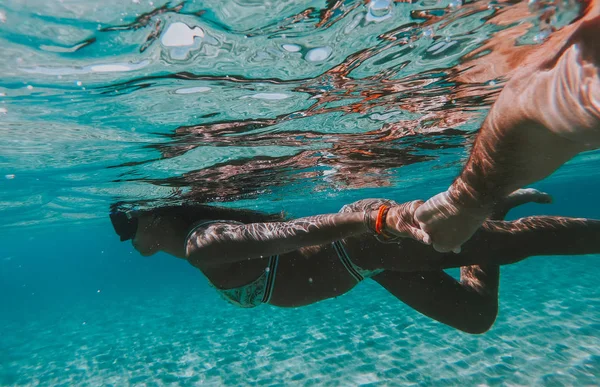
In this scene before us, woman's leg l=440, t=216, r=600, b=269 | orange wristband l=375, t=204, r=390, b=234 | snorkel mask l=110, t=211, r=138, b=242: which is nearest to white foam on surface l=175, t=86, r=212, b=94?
snorkel mask l=110, t=211, r=138, b=242

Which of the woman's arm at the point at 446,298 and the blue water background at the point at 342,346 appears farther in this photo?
the blue water background at the point at 342,346

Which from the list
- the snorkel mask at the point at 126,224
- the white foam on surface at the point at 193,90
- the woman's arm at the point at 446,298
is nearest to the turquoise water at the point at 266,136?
the white foam on surface at the point at 193,90

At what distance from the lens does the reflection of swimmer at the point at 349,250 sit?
3450mm

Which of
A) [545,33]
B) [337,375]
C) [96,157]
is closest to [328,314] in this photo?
[337,375]

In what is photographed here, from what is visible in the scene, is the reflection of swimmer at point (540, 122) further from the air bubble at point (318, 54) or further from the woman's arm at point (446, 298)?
Result: the air bubble at point (318, 54)

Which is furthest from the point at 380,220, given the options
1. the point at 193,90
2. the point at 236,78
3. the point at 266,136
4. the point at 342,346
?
the point at 342,346

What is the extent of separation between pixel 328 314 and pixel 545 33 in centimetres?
1482

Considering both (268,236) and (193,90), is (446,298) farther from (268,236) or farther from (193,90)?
(193,90)

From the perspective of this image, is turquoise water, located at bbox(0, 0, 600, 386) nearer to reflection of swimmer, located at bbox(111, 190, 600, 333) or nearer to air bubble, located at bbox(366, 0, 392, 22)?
air bubble, located at bbox(366, 0, 392, 22)

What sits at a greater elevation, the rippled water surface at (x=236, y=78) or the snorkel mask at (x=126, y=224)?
the rippled water surface at (x=236, y=78)

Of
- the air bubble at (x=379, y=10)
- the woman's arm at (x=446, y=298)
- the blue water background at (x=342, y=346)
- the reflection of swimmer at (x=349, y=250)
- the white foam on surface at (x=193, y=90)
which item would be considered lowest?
the blue water background at (x=342, y=346)

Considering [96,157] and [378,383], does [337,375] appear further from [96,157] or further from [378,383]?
[96,157]

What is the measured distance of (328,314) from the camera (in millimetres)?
16922

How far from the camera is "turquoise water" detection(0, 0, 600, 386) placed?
15.4 ft
